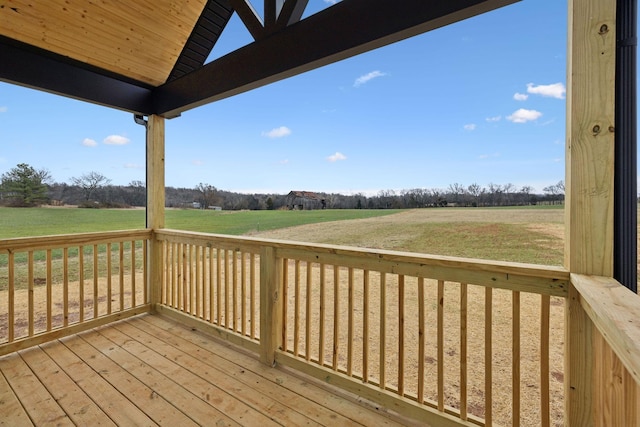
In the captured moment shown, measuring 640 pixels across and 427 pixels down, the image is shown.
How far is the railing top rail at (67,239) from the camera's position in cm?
255

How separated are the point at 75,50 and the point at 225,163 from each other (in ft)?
5.83

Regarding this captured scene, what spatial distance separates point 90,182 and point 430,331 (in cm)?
387

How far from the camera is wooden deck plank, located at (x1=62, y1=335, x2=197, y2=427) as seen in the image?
1.80m

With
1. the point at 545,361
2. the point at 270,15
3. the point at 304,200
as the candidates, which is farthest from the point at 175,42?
the point at 545,361

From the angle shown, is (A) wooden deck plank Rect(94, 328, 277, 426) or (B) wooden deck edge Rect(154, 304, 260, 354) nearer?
(A) wooden deck plank Rect(94, 328, 277, 426)

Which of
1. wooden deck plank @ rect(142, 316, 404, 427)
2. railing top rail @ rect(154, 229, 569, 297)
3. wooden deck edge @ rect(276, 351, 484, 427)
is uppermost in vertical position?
railing top rail @ rect(154, 229, 569, 297)

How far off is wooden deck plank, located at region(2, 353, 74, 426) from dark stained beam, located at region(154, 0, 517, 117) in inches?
106

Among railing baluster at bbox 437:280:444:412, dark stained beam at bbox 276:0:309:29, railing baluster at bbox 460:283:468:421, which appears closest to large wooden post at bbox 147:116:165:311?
dark stained beam at bbox 276:0:309:29

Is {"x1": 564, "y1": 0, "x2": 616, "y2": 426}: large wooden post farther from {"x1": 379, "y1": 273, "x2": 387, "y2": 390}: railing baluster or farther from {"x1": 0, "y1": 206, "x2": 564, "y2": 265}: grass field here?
{"x1": 379, "y1": 273, "x2": 387, "y2": 390}: railing baluster

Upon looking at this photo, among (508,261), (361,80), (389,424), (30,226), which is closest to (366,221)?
(508,261)

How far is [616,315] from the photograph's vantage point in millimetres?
817

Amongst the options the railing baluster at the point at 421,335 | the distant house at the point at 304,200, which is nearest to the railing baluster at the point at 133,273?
the distant house at the point at 304,200

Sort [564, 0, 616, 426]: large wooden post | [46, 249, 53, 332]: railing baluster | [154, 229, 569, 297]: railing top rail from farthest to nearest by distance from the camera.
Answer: [46, 249, 53, 332]: railing baluster, [154, 229, 569, 297]: railing top rail, [564, 0, 616, 426]: large wooden post

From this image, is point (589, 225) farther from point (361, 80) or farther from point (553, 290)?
point (361, 80)
